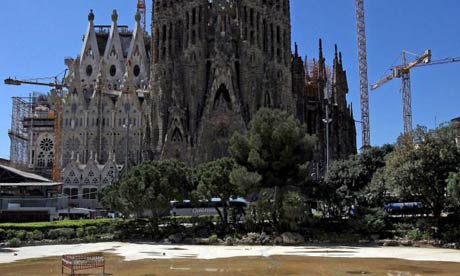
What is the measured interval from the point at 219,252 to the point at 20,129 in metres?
124

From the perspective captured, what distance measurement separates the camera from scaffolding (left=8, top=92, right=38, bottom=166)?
5650 inches

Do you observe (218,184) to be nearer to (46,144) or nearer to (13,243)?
(13,243)

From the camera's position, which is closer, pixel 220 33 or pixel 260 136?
pixel 260 136

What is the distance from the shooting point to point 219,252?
128 feet

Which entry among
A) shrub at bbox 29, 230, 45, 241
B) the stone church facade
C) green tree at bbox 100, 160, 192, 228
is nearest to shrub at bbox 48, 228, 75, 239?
shrub at bbox 29, 230, 45, 241

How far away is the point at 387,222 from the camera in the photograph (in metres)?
48.4

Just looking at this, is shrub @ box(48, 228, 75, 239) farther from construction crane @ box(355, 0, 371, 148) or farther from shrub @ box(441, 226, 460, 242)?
construction crane @ box(355, 0, 371, 148)

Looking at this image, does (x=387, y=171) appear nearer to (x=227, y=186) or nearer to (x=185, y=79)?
(x=227, y=186)

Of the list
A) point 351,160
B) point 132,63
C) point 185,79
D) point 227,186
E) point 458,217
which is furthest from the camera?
point 132,63

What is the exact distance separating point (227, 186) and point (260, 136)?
5919mm

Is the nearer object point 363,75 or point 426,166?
point 426,166

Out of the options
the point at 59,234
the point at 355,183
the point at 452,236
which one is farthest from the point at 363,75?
the point at 59,234

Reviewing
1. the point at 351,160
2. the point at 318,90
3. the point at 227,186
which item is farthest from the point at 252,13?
the point at 227,186

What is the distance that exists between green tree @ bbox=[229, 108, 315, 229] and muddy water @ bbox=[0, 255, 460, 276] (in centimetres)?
1670
